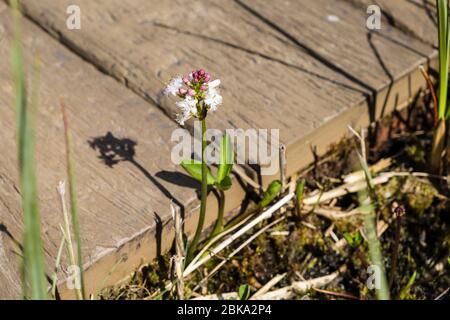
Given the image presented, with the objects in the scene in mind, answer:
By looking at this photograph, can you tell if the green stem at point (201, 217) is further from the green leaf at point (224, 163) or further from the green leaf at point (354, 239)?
the green leaf at point (354, 239)

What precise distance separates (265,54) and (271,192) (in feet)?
1.82

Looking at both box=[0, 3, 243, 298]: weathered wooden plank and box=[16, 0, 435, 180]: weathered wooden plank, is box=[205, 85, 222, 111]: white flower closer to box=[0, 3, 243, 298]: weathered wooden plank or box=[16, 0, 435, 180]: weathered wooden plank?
box=[0, 3, 243, 298]: weathered wooden plank

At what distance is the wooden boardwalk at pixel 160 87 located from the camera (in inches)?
71.6

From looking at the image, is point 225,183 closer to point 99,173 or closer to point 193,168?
point 193,168

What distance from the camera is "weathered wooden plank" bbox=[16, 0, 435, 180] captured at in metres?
2.10

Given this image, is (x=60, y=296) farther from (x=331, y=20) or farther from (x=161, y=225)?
(x=331, y=20)

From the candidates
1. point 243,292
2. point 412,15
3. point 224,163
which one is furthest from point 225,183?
point 412,15

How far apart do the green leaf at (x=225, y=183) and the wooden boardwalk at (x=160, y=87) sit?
92 millimetres

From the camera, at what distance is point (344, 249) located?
2000mm

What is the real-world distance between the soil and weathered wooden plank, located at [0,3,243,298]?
0.37 ft

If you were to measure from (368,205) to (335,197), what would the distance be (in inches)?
5.3

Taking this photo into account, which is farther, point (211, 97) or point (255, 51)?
point (255, 51)

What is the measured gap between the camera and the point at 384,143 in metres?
2.27

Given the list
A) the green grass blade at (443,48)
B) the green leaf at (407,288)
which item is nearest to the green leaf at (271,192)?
the green leaf at (407,288)
